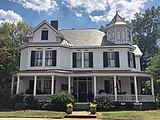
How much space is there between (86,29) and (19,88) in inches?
500

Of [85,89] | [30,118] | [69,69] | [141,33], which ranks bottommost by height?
[30,118]

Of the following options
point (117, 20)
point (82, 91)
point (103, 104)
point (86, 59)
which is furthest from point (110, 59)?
point (103, 104)

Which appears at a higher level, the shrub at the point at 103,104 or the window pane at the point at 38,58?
the window pane at the point at 38,58

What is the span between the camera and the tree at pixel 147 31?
4428 cm

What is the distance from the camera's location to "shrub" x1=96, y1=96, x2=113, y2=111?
772 inches

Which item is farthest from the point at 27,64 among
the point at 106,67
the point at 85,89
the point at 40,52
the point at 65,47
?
the point at 106,67

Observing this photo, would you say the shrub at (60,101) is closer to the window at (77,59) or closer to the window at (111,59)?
the window at (77,59)

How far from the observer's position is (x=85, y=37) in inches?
1088

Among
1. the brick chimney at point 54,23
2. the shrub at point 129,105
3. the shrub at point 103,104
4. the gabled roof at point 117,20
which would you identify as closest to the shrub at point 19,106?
the shrub at point 103,104

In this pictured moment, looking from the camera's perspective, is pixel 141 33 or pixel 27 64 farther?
pixel 141 33

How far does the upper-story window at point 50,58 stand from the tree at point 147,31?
81.1 feet

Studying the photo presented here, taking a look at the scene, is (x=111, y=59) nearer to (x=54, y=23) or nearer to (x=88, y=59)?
(x=88, y=59)

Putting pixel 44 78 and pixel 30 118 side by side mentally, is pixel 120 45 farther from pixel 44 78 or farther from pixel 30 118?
pixel 30 118

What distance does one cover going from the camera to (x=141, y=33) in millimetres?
46594
